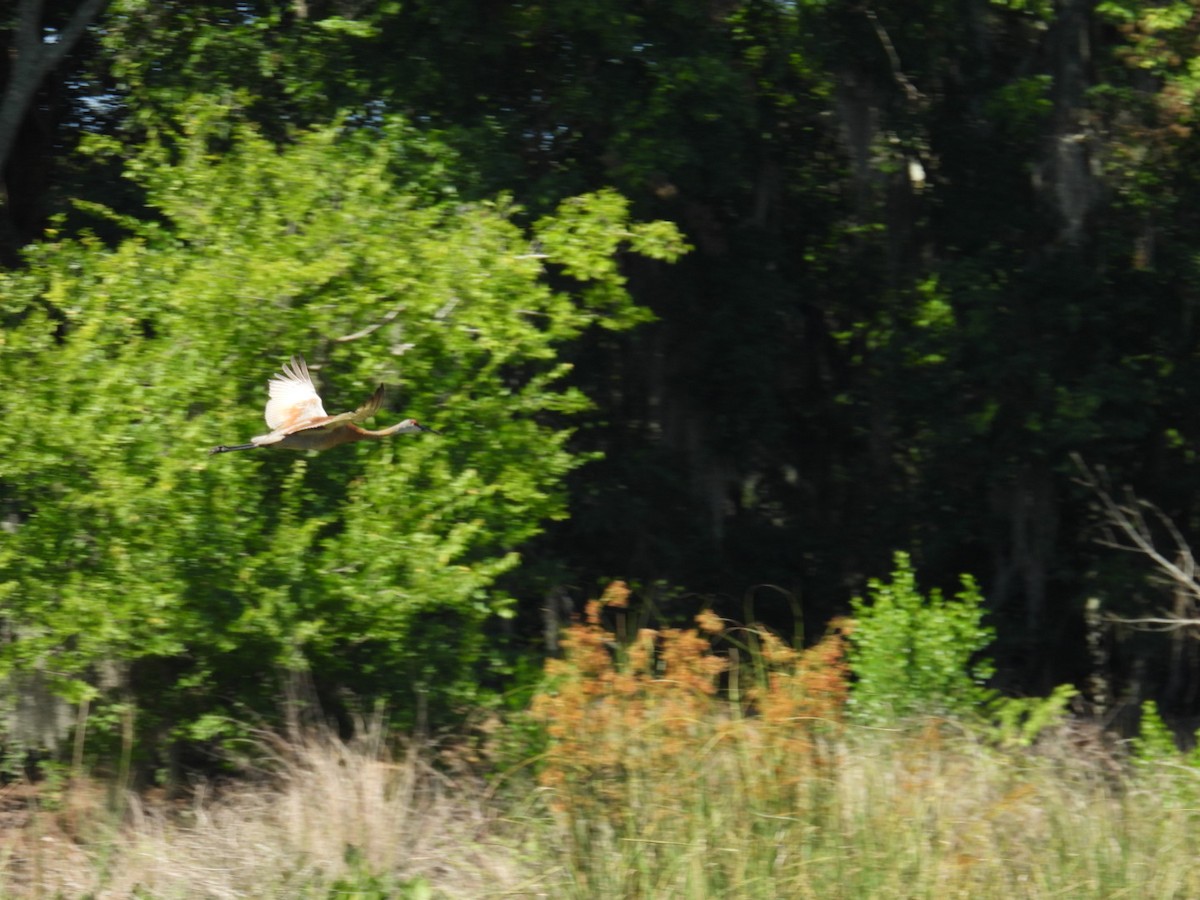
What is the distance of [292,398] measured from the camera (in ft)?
24.4

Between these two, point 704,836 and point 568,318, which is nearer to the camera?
point 704,836

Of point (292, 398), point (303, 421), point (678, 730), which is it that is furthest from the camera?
point (292, 398)

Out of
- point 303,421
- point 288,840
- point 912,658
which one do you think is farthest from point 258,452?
point 912,658

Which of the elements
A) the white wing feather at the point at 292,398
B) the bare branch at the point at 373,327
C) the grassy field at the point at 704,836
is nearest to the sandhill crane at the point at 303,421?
the white wing feather at the point at 292,398

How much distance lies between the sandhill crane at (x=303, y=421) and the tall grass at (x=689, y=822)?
4.90 ft

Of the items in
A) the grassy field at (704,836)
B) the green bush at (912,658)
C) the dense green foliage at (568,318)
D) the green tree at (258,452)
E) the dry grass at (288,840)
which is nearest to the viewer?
the grassy field at (704,836)

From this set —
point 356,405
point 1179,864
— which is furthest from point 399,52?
point 1179,864

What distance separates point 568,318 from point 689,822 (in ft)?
12.7

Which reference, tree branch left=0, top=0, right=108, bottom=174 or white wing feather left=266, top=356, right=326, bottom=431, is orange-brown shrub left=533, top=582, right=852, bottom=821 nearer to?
white wing feather left=266, top=356, right=326, bottom=431

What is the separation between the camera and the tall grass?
20.8ft

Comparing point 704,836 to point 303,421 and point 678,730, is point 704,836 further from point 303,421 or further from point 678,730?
point 303,421

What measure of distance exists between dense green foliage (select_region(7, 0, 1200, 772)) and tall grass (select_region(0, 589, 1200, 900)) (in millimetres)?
1003

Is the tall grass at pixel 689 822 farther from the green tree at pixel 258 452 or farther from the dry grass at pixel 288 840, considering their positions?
the green tree at pixel 258 452

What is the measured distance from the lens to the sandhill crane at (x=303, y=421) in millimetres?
6785
